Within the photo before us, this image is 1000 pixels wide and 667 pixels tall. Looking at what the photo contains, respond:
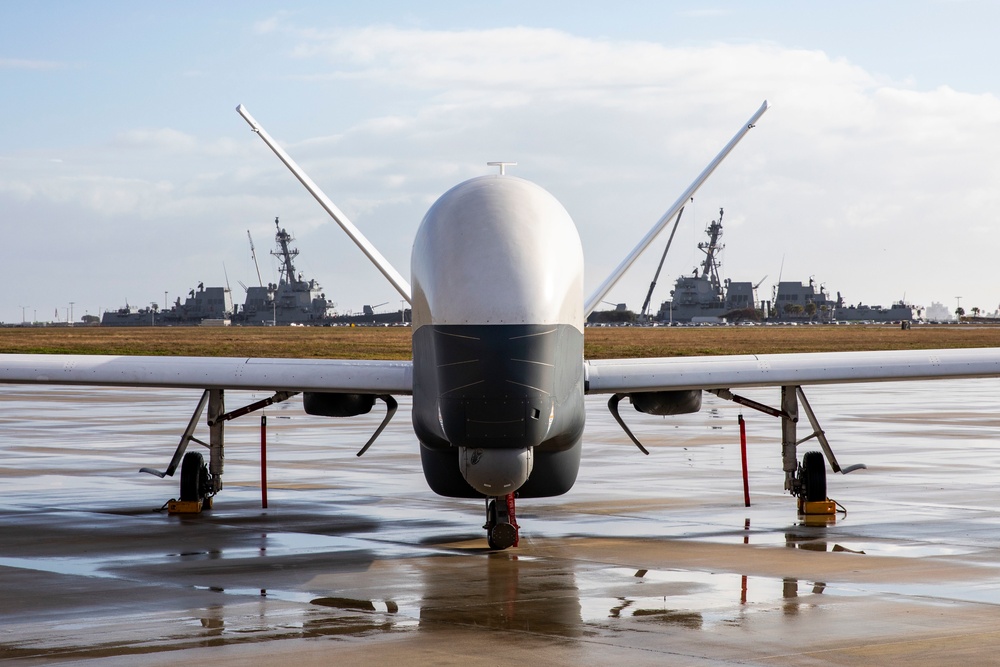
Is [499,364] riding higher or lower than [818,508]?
higher

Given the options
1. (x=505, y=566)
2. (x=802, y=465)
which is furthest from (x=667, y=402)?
(x=505, y=566)

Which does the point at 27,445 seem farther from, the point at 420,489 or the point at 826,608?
the point at 826,608

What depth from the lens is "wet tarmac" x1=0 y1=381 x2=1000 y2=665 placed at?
7707mm

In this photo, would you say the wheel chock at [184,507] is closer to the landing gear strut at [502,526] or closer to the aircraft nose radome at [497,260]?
the landing gear strut at [502,526]

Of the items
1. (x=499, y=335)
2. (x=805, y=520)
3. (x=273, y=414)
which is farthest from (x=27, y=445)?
(x=499, y=335)

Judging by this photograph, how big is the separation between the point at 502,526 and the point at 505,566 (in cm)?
53

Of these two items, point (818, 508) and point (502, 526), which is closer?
point (502, 526)

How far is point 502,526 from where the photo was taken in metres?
11.0

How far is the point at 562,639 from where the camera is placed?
7859 mm

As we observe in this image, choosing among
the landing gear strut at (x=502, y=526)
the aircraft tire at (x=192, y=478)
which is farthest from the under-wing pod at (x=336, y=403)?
the landing gear strut at (x=502, y=526)

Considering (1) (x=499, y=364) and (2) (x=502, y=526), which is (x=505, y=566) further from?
(1) (x=499, y=364)

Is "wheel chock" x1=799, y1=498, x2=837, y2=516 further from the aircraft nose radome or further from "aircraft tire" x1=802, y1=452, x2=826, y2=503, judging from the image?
the aircraft nose radome

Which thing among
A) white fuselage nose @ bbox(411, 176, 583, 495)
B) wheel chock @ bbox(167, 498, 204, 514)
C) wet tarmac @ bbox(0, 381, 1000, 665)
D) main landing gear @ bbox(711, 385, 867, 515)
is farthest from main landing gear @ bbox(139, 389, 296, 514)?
main landing gear @ bbox(711, 385, 867, 515)

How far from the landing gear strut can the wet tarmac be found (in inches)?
5.3
